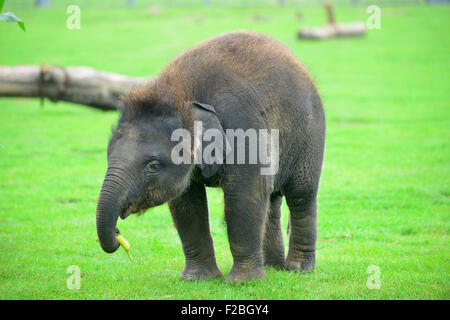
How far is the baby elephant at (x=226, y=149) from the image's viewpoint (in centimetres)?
745

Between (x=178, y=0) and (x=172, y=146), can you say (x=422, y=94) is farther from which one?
(x=178, y=0)

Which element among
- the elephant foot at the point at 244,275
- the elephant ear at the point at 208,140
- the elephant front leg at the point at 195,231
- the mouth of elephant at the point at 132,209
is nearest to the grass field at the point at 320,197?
the elephant foot at the point at 244,275

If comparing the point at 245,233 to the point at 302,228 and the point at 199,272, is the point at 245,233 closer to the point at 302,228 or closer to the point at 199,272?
the point at 199,272

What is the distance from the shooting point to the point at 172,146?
7555 mm

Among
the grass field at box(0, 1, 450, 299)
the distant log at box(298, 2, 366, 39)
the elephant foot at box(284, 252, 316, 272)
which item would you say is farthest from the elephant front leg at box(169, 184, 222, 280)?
the distant log at box(298, 2, 366, 39)

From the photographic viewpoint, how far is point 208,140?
25.3 ft

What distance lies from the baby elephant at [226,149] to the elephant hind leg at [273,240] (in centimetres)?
15

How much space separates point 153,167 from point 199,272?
185 cm

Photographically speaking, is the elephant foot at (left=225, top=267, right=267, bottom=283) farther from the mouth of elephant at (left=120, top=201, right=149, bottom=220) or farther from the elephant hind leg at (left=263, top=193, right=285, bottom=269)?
the mouth of elephant at (left=120, top=201, right=149, bottom=220)

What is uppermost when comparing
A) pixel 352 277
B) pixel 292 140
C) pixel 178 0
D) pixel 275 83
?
pixel 178 0

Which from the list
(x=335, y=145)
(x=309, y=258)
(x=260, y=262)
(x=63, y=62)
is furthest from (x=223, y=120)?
(x=63, y=62)

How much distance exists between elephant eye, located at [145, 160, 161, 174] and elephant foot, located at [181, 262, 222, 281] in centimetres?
177

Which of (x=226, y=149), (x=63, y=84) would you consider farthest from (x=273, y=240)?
(x=63, y=84)
